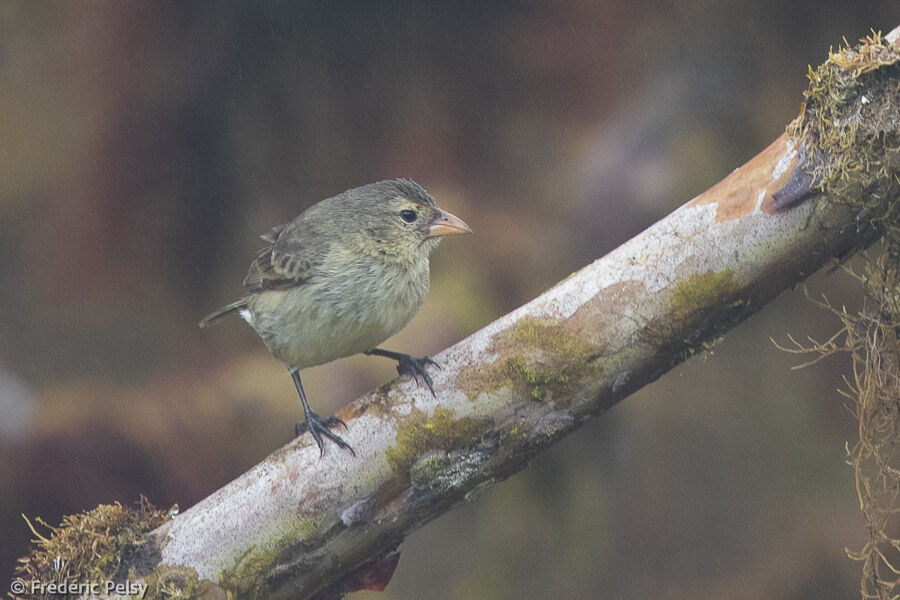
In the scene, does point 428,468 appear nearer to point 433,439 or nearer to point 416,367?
point 433,439

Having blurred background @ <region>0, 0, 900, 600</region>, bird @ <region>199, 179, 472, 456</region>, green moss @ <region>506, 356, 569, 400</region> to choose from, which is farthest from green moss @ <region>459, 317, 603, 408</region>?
blurred background @ <region>0, 0, 900, 600</region>

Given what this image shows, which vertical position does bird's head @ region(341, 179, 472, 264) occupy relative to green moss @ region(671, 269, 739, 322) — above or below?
above

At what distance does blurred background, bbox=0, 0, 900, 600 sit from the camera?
354 centimetres

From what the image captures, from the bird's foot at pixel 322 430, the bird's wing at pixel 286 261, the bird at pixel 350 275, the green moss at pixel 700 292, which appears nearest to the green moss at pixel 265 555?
the bird's foot at pixel 322 430

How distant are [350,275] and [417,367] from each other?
0.43 meters

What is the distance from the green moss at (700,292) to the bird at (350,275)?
78 centimetres

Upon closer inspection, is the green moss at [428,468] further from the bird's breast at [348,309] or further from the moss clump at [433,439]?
the bird's breast at [348,309]

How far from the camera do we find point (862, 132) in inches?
77.8

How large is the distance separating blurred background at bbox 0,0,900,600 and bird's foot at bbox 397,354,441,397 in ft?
3.58

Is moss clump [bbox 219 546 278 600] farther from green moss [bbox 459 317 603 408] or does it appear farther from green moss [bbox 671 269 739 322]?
green moss [bbox 671 269 739 322]

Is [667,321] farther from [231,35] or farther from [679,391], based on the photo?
[231,35]

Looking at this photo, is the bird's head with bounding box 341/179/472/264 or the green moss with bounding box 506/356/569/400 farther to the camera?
the bird's head with bounding box 341/179/472/264

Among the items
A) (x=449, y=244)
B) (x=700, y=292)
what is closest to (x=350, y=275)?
(x=700, y=292)

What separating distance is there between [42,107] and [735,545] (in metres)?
3.80
